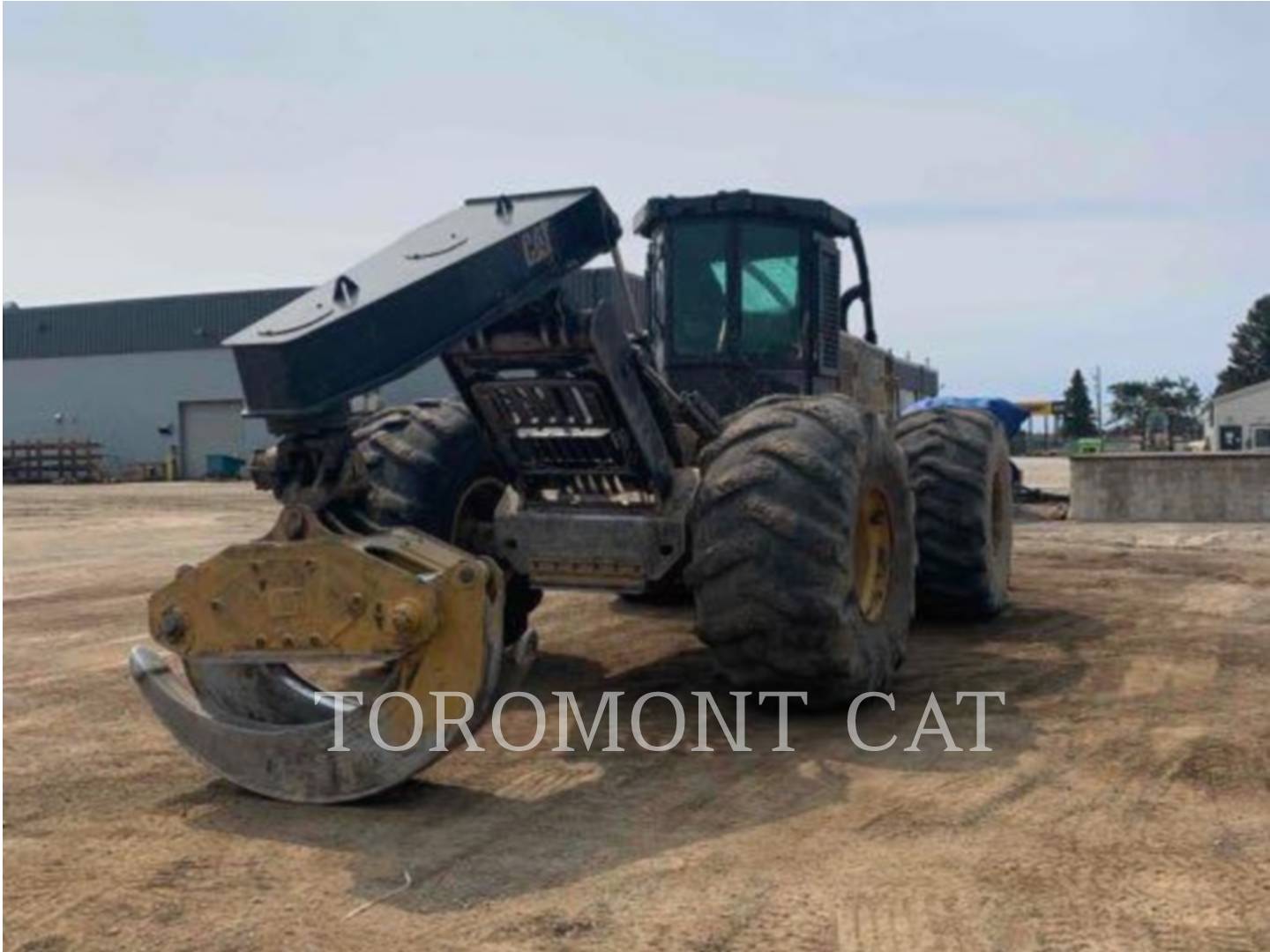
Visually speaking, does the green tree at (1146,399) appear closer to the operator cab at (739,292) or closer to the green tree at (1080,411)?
the green tree at (1080,411)

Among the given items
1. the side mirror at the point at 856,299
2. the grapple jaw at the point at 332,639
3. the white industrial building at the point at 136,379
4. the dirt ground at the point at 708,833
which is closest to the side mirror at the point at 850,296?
the side mirror at the point at 856,299

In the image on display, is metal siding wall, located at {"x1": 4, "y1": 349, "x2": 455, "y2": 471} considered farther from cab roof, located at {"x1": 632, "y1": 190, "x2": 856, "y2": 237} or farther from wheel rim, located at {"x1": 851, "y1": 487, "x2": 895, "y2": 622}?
wheel rim, located at {"x1": 851, "y1": 487, "x2": 895, "y2": 622}

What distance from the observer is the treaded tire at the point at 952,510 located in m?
8.70

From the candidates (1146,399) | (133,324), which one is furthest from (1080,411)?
(133,324)

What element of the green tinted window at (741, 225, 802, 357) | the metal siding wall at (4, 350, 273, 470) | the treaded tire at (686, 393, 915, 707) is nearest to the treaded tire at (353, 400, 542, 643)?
the treaded tire at (686, 393, 915, 707)

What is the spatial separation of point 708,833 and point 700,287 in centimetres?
429

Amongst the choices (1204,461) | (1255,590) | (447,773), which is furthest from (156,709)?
(1204,461)

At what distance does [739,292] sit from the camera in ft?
27.3

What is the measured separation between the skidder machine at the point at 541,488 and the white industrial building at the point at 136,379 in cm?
4275

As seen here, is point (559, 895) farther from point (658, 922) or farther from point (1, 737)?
point (1, 737)

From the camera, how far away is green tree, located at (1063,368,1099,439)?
90.7 m

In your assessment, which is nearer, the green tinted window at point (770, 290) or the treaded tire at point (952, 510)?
the green tinted window at point (770, 290)

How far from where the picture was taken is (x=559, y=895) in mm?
4160

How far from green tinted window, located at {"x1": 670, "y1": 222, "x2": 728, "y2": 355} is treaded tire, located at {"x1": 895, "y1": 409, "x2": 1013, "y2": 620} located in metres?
1.55
